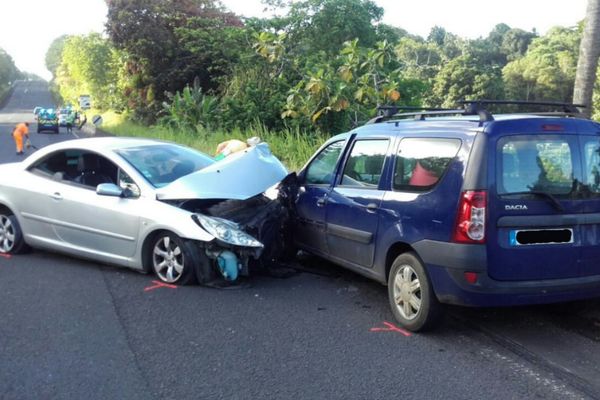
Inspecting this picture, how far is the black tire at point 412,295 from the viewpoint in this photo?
450 cm

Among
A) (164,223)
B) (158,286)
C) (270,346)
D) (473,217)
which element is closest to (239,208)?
(164,223)

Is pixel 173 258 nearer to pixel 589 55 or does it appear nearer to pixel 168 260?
pixel 168 260

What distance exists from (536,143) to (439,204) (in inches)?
32.6

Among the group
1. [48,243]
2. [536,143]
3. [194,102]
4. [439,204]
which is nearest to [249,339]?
[439,204]

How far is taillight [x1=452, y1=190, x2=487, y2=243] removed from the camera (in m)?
4.14

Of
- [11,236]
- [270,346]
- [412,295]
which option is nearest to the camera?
[270,346]

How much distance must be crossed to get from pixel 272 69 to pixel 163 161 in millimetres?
14427

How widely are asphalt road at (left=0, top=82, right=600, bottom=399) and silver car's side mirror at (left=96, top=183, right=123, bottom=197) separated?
91cm

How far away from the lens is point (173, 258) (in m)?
5.95

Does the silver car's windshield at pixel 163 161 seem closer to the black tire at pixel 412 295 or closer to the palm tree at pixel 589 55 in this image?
the black tire at pixel 412 295

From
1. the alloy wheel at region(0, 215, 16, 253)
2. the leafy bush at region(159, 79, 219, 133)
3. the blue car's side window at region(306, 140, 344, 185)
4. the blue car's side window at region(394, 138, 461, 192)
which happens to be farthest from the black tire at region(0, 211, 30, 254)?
the leafy bush at region(159, 79, 219, 133)

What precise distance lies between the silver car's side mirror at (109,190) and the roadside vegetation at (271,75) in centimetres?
715

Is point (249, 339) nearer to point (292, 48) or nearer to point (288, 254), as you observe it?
point (288, 254)

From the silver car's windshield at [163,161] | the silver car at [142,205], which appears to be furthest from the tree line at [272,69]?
the silver car at [142,205]
